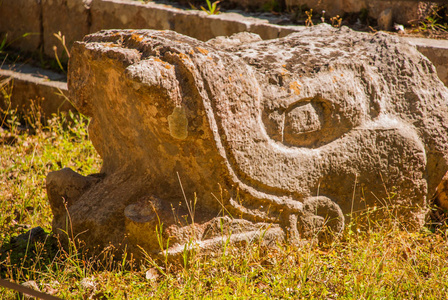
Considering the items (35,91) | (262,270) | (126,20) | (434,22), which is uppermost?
(434,22)

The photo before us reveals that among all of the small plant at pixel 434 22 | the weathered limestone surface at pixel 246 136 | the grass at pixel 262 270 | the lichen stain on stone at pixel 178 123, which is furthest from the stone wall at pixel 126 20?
the lichen stain on stone at pixel 178 123

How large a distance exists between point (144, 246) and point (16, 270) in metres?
0.69

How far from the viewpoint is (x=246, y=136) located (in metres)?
2.32

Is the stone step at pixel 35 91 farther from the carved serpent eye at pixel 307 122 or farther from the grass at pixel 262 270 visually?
the carved serpent eye at pixel 307 122

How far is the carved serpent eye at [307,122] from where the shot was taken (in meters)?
2.42

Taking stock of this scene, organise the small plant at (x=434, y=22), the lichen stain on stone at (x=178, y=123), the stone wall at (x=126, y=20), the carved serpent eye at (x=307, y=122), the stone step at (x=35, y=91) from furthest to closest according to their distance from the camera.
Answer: the stone step at (x=35, y=91)
the stone wall at (x=126, y=20)
the small plant at (x=434, y=22)
the carved serpent eye at (x=307, y=122)
the lichen stain on stone at (x=178, y=123)

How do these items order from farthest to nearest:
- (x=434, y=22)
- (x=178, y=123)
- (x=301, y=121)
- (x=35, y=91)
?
(x=35, y=91) < (x=434, y=22) < (x=301, y=121) < (x=178, y=123)

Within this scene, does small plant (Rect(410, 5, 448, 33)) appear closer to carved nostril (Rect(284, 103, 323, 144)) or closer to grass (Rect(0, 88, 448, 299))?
grass (Rect(0, 88, 448, 299))

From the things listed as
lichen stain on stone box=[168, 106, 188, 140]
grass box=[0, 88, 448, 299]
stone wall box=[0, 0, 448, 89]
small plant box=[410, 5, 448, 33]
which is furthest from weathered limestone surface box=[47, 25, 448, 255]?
small plant box=[410, 5, 448, 33]

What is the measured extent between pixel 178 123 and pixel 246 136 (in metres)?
0.33

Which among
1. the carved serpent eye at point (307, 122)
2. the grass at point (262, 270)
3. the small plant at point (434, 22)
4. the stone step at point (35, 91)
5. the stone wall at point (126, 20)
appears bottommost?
the grass at point (262, 270)

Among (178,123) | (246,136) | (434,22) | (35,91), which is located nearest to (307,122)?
(246,136)

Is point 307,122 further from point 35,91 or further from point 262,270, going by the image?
point 35,91

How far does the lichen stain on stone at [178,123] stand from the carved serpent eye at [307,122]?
41cm
